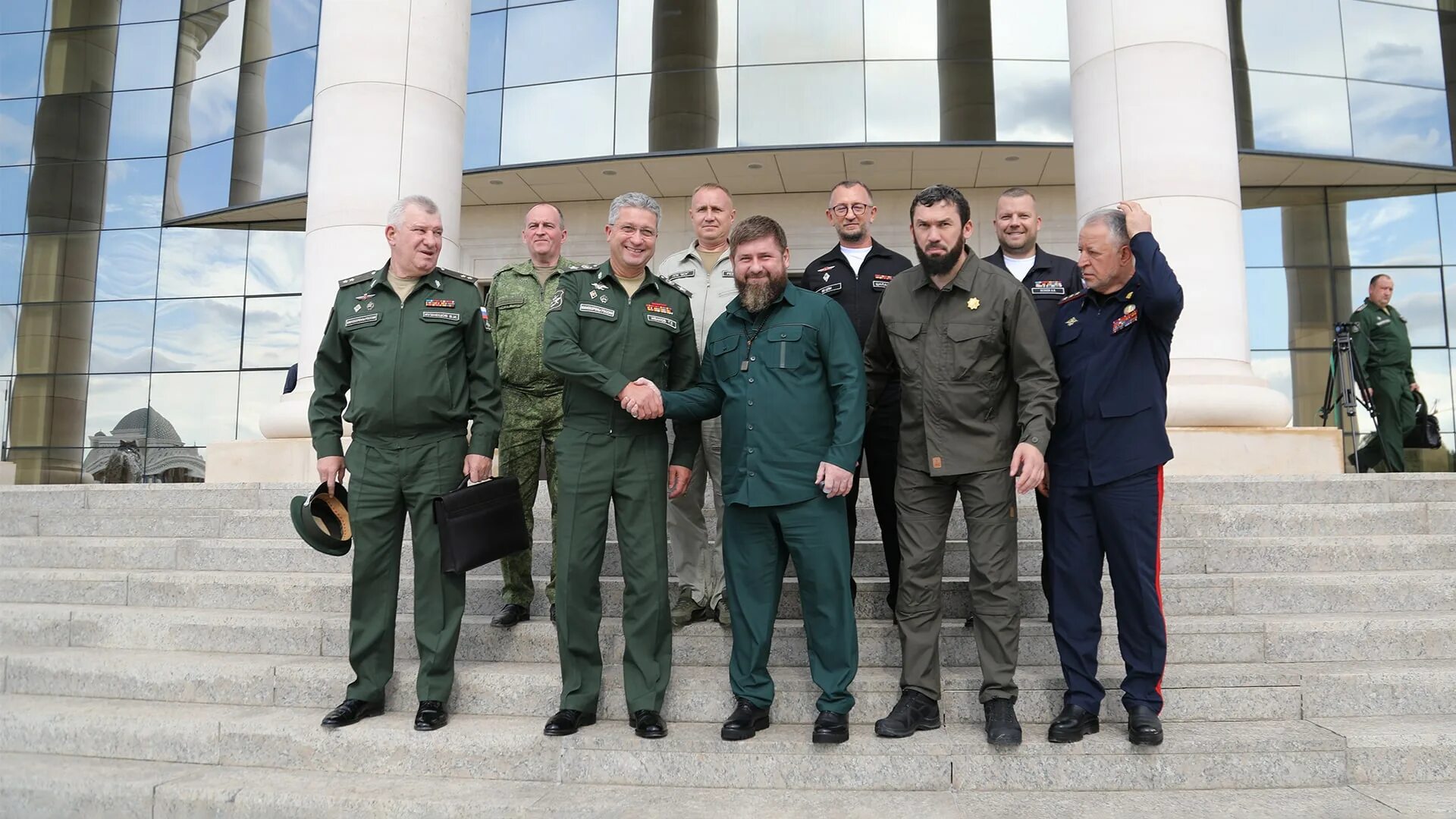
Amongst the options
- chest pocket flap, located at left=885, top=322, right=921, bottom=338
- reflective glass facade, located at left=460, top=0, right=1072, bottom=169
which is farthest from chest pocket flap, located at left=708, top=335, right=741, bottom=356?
reflective glass facade, located at left=460, top=0, right=1072, bottom=169

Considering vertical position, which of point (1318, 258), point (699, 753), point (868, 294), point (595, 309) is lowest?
point (699, 753)

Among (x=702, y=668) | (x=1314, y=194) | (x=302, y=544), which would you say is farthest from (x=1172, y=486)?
(x=1314, y=194)

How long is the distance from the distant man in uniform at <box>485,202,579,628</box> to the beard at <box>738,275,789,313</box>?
1.17 metres

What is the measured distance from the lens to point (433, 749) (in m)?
3.69

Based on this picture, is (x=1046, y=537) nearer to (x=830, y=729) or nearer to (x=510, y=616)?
(x=830, y=729)

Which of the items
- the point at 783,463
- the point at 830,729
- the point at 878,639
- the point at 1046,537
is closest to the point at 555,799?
the point at 830,729

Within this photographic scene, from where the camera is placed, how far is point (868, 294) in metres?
4.66

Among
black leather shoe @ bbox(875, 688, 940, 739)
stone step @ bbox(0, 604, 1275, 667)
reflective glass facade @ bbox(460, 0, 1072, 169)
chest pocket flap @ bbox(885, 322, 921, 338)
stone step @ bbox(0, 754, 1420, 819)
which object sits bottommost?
stone step @ bbox(0, 754, 1420, 819)

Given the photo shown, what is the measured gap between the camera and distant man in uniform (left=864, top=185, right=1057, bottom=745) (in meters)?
3.64

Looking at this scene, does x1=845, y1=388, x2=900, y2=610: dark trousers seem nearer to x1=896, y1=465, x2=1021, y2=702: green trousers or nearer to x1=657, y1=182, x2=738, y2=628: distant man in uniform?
x1=896, y1=465, x2=1021, y2=702: green trousers

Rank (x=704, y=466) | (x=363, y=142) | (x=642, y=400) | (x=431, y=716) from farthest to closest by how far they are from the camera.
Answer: (x=363, y=142)
(x=704, y=466)
(x=431, y=716)
(x=642, y=400)

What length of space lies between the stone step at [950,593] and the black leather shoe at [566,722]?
993mm

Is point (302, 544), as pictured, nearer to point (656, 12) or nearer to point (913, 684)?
point (913, 684)

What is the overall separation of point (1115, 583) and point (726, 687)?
5.51 feet
